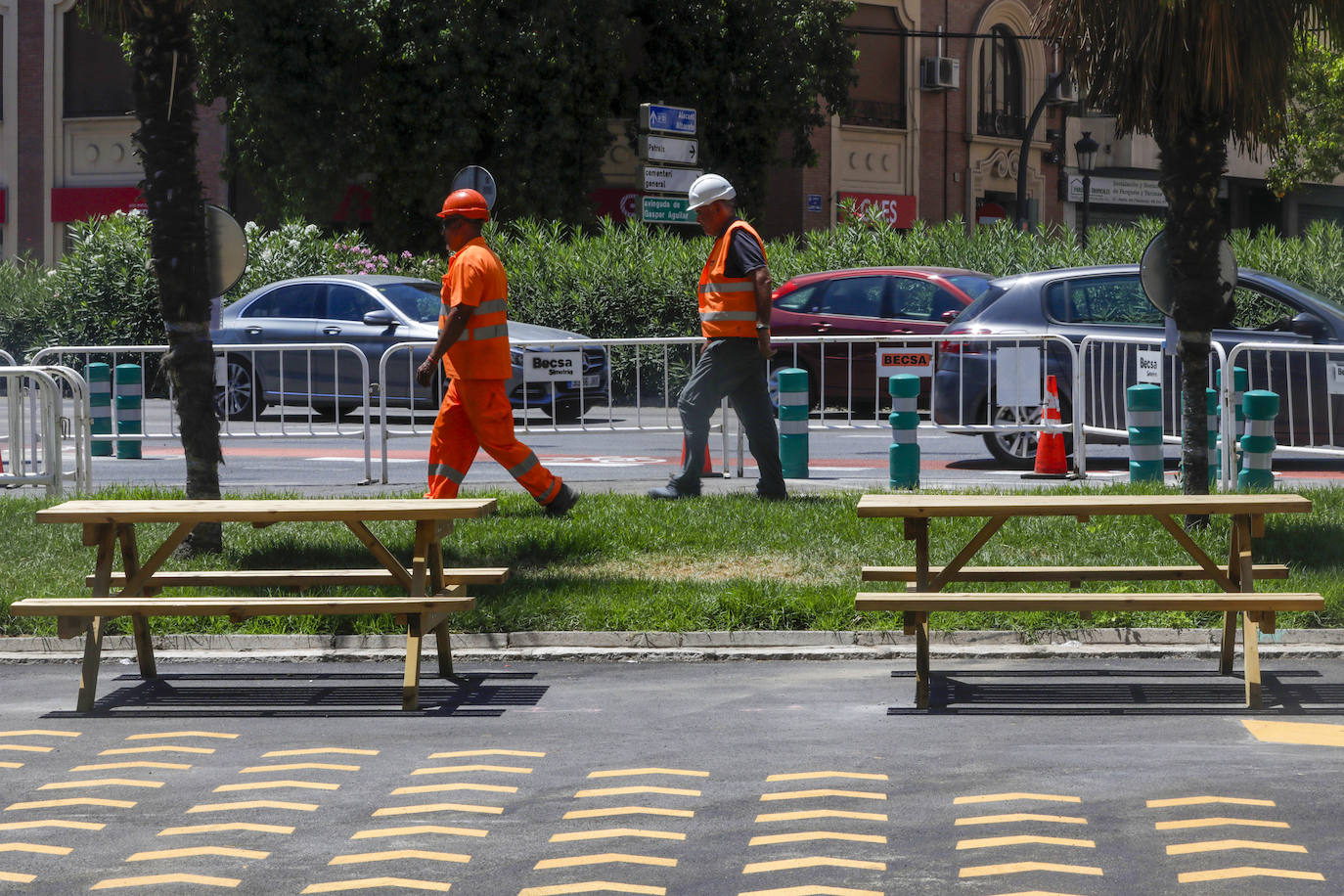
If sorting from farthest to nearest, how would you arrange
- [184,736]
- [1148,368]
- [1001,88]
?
[1001,88]
[1148,368]
[184,736]

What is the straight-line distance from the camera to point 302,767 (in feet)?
18.7

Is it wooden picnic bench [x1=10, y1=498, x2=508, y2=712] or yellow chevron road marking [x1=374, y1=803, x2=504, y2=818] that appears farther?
wooden picnic bench [x1=10, y1=498, x2=508, y2=712]

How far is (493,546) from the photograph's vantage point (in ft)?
30.6

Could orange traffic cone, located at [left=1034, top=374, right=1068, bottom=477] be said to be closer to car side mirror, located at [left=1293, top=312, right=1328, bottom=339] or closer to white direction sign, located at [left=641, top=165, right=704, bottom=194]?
car side mirror, located at [left=1293, top=312, right=1328, bottom=339]

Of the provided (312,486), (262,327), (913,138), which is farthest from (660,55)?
(312,486)

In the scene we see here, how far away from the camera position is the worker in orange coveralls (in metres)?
9.18

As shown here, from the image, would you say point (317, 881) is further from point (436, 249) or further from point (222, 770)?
point (436, 249)

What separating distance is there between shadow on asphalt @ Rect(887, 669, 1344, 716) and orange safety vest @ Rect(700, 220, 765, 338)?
3670mm

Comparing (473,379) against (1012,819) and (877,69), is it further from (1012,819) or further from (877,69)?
(877,69)

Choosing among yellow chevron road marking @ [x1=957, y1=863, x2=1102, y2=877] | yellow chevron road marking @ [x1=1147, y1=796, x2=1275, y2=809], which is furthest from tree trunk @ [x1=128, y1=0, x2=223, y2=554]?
yellow chevron road marking @ [x1=957, y1=863, x2=1102, y2=877]

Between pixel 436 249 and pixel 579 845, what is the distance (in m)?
29.8

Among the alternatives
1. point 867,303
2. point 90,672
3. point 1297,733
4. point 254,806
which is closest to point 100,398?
point 90,672

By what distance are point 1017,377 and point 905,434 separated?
1.76 m

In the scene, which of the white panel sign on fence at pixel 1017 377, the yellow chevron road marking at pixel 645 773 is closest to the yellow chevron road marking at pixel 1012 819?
the yellow chevron road marking at pixel 645 773
